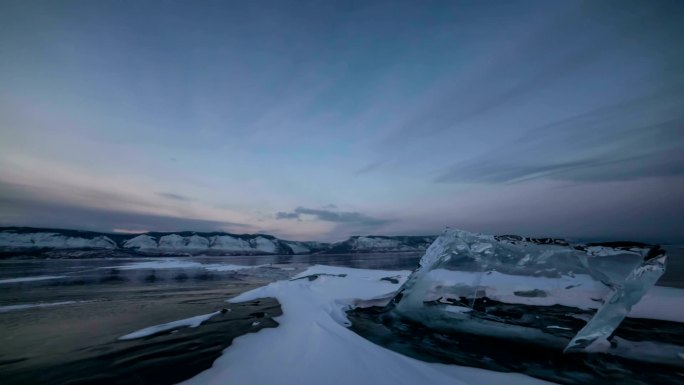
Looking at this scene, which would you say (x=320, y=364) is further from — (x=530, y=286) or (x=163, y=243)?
(x=163, y=243)

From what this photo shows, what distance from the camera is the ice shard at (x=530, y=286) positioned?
6730 millimetres

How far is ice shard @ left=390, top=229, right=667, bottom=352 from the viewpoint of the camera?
22.1 feet

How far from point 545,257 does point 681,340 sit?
338 centimetres

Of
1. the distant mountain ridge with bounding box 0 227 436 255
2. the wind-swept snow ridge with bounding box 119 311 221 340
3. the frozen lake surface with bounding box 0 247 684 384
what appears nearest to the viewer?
the frozen lake surface with bounding box 0 247 684 384

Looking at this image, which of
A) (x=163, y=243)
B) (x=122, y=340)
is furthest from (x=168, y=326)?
(x=163, y=243)

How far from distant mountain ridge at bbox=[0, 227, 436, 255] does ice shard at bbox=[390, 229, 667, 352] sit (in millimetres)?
132097

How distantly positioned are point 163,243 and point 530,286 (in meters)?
160

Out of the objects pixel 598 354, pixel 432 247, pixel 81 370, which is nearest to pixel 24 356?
pixel 81 370

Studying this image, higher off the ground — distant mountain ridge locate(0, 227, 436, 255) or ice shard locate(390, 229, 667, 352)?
ice shard locate(390, 229, 667, 352)

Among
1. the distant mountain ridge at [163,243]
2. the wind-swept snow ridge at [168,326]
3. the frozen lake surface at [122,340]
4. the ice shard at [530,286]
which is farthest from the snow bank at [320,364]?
the distant mountain ridge at [163,243]

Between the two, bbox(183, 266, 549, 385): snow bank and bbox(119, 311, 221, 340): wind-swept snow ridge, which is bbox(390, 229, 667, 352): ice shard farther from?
bbox(119, 311, 221, 340): wind-swept snow ridge

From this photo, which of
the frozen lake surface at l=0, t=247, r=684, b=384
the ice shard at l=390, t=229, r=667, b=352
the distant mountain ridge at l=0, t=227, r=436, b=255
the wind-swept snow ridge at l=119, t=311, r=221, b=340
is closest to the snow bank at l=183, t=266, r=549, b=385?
the frozen lake surface at l=0, t=247, r=684, b=384

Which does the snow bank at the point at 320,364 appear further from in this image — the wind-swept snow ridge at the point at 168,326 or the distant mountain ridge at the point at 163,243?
the distant mountain ridge at the point at 163,243

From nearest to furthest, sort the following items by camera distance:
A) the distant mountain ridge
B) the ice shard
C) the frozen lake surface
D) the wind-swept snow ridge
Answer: the frozen lake surface
the ice shard
the wind-swept snow ridge
the distant mountain ridge
